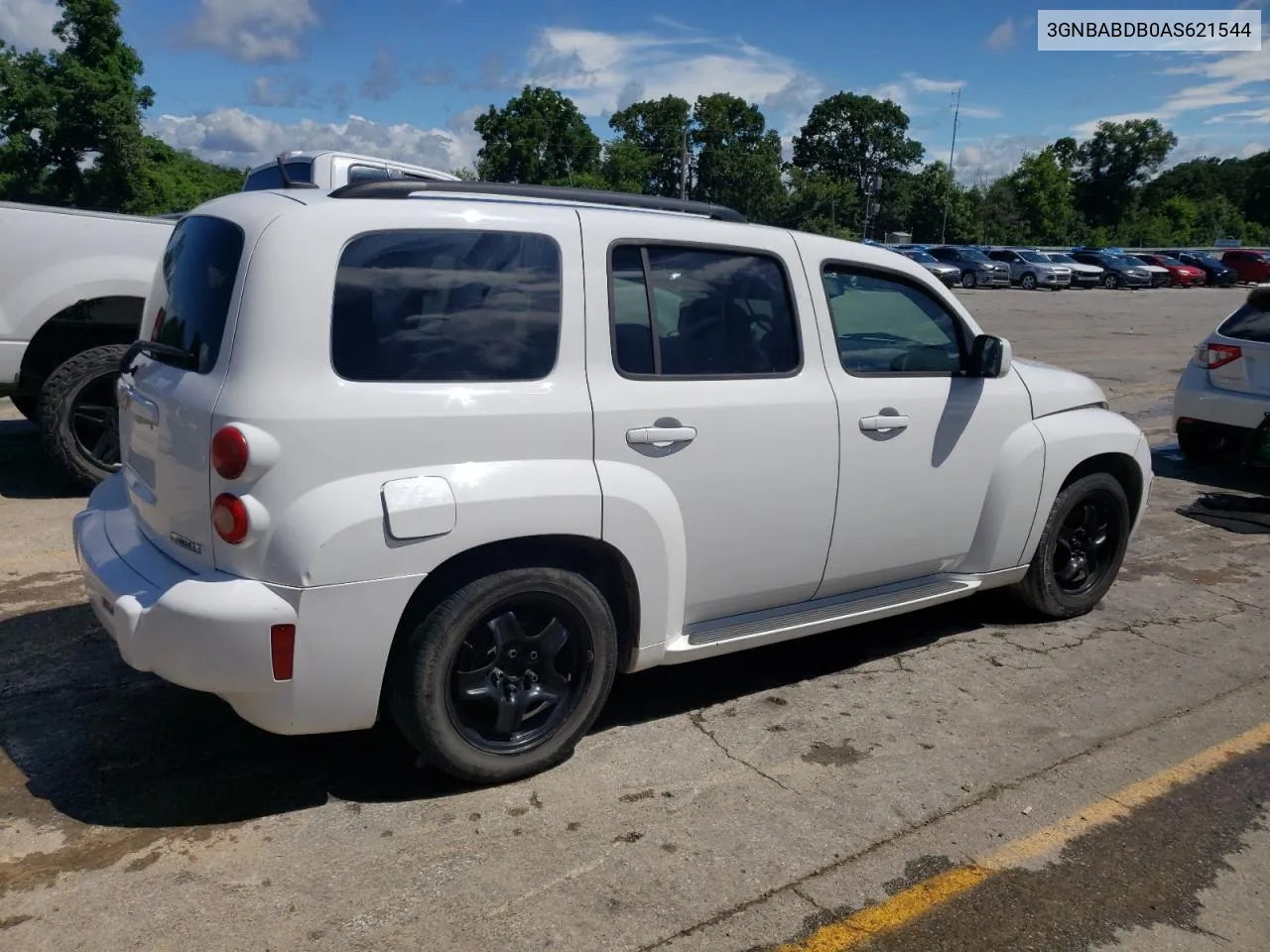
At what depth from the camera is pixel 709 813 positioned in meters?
3.39

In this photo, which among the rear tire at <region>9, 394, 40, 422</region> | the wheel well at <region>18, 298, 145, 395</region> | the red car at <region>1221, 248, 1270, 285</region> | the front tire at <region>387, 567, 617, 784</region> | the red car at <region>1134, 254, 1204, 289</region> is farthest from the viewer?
the red car at <region>1221, 248, 1270, 285</region>

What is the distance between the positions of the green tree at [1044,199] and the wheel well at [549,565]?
7848 cm

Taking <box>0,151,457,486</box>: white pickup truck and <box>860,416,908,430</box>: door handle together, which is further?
<box>0,151,457,486</box>: white pickup truck

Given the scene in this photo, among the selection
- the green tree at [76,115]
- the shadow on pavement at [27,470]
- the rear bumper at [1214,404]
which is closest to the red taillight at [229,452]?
the shadow on pavement at [27,470]

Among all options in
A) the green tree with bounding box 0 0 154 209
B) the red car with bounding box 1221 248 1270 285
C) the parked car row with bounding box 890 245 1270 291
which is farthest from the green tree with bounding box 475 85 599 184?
the red car with bounding box 1221 248 1270 285

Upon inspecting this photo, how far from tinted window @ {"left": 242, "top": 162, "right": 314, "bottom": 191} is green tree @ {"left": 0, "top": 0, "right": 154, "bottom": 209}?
40406 mm

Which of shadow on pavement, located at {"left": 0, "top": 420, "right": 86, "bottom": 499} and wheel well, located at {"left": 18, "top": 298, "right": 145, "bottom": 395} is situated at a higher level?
wheel well, located at {"left": 18, "top": 298, "right": 145, "bottom": 395}

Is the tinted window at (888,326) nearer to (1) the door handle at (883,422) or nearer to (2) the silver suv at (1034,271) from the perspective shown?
(1) the door handle at (883,422)

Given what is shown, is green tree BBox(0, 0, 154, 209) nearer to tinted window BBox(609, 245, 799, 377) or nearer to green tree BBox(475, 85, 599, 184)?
green tree BBox(475, 85, 599, 184)

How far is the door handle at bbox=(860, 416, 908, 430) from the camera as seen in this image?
4117 millimetres

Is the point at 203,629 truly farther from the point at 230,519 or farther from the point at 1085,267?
the point at 1085,267

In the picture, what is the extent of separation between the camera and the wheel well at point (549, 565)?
3215 millimetres

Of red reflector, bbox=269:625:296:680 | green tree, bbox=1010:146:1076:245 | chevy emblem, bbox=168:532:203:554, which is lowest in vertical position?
red reflector, bbox=269:625:296:680

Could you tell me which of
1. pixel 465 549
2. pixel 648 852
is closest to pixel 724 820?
pixel 648 852
